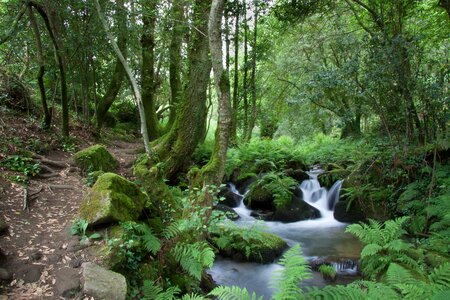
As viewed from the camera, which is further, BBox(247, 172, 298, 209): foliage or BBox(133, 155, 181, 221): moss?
BBox(247, 172, 298, 209): foliage

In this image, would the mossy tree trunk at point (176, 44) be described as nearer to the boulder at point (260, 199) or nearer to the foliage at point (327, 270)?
the boulder at point (260, 199)

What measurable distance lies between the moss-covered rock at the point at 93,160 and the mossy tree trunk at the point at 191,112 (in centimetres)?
128

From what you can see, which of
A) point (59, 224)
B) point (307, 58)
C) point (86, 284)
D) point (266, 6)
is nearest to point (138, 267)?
point (86, 284)

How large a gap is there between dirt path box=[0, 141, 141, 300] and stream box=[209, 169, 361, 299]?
252 centimetres

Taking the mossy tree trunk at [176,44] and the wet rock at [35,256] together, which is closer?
the wet rock at [35,256]

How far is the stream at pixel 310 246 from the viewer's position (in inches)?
253

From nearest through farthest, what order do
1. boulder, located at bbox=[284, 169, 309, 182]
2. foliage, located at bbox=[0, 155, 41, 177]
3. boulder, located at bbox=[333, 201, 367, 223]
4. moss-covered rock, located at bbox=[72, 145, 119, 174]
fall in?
foliage, located at bbox=[0, 155, 41, 177], moss-covered rock, located at bbox=[72, 145, 119, 174], boulder, located at bbox=[333, 201, 367, 223], boulder, located at bbox=[284, 169, 309, 182]

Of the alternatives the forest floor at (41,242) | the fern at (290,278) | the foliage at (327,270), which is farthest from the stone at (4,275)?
the foliage at (327,270)

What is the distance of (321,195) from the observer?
11273 mm

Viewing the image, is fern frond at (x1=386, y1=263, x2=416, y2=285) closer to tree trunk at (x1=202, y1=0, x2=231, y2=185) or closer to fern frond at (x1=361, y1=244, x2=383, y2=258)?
fern frond at (x1=361, y1=244, x2=383, y2=258)

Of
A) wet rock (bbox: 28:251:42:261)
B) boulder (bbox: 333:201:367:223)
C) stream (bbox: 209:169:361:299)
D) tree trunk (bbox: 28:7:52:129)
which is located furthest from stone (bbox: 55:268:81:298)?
boulder (bbox: 333:201:367:223)

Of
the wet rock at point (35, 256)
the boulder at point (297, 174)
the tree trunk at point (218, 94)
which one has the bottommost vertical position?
the wet rock at point (35, 256)

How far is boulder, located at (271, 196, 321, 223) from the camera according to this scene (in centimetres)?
984

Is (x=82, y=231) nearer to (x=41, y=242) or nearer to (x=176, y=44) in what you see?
(x=41, y=242)
